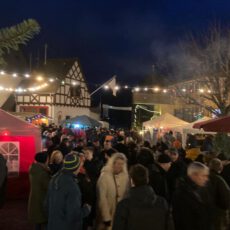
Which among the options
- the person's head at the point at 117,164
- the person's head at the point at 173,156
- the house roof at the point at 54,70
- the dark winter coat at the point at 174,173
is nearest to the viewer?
the person's head at the point at 117,164

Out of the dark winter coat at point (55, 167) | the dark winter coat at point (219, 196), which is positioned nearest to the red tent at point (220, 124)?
the dark winter coat at point (219, 196)

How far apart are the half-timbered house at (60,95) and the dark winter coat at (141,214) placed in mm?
31913

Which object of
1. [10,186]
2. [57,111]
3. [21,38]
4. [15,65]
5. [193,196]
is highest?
[15,65]

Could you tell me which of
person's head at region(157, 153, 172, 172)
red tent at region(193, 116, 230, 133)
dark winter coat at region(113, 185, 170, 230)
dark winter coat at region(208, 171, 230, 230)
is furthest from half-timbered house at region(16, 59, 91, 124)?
dark winter coat at region(113, 185, 170, 230)

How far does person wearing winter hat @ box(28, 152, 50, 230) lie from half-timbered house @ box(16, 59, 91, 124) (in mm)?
29144

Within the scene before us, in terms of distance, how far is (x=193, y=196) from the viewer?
4004 mm

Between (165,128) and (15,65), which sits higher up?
(15,65)

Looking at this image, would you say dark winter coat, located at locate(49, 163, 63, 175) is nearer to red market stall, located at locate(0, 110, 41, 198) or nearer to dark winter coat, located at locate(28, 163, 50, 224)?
Answer: dark winter coat, located at locate(28, 163, 50, 224)

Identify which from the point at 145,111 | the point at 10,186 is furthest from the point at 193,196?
the point at 145,111

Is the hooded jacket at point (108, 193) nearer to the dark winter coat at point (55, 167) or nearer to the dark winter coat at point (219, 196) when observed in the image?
the dark winter coat at point (219, 196)

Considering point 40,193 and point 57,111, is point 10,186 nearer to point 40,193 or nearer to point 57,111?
point 40,193

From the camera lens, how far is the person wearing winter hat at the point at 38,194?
19.4 ft

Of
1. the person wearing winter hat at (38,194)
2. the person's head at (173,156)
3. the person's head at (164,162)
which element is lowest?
the person wearing winter hat at (38,194)

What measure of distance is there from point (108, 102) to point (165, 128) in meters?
29.3
